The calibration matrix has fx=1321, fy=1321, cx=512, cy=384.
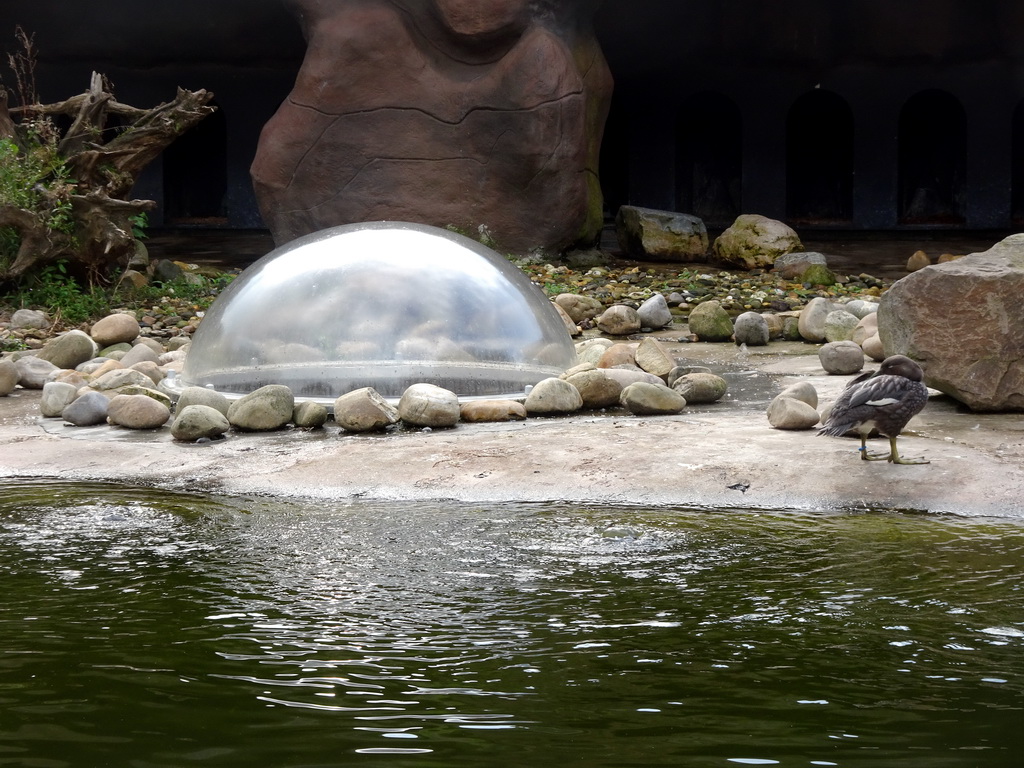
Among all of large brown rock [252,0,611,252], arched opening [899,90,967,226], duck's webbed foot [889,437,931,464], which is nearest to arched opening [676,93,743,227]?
arched opening [899,90,967,226]

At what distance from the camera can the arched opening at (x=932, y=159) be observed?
1788 cm

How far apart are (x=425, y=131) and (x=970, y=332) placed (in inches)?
312

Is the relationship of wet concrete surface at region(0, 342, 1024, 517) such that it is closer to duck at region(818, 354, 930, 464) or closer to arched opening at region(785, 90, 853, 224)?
duck at region(818, 354, 930, 464)

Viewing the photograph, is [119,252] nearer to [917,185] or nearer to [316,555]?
A: [316,555]

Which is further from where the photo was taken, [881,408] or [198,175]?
[198,175]

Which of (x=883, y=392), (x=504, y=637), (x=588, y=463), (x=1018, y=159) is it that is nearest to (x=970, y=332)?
(x=883, y=392)

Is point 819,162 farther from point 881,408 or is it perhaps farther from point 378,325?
point 881,408

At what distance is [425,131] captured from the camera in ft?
40.9

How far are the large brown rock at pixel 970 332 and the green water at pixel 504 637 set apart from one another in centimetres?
161

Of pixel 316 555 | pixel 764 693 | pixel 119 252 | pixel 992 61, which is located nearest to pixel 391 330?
pixel 316 555

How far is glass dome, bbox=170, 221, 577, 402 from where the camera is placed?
236 inches

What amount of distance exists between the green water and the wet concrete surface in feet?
0.62

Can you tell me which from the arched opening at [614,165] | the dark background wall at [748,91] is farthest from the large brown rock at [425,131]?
the arched opening at [614,165]

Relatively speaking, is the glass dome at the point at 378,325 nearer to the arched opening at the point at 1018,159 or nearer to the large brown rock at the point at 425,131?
the large brown rock at the point at 425,131
